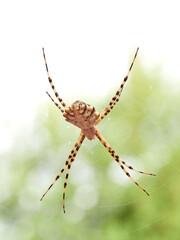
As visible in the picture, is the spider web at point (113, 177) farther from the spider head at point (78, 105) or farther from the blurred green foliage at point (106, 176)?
the spider head at point (78, 105)

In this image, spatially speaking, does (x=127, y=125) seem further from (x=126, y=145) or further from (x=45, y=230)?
(x=45, y=230)

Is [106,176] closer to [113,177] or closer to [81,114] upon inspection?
[113,177]

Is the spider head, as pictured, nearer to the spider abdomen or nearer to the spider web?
the spider abdomen

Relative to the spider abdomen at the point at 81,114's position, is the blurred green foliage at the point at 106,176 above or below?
below

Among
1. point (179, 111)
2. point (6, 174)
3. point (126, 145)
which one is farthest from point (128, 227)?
point (6, 174)

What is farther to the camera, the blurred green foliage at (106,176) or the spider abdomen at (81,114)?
the blurred green foliage at (106,176)

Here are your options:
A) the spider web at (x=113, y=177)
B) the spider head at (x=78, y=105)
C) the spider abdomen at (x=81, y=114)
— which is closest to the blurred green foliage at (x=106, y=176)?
the spider web at (x=113, y=177)

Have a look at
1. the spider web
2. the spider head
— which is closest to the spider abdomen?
the spider head

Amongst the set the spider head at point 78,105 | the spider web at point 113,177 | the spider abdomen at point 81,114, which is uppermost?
the spider head at point 78,105
